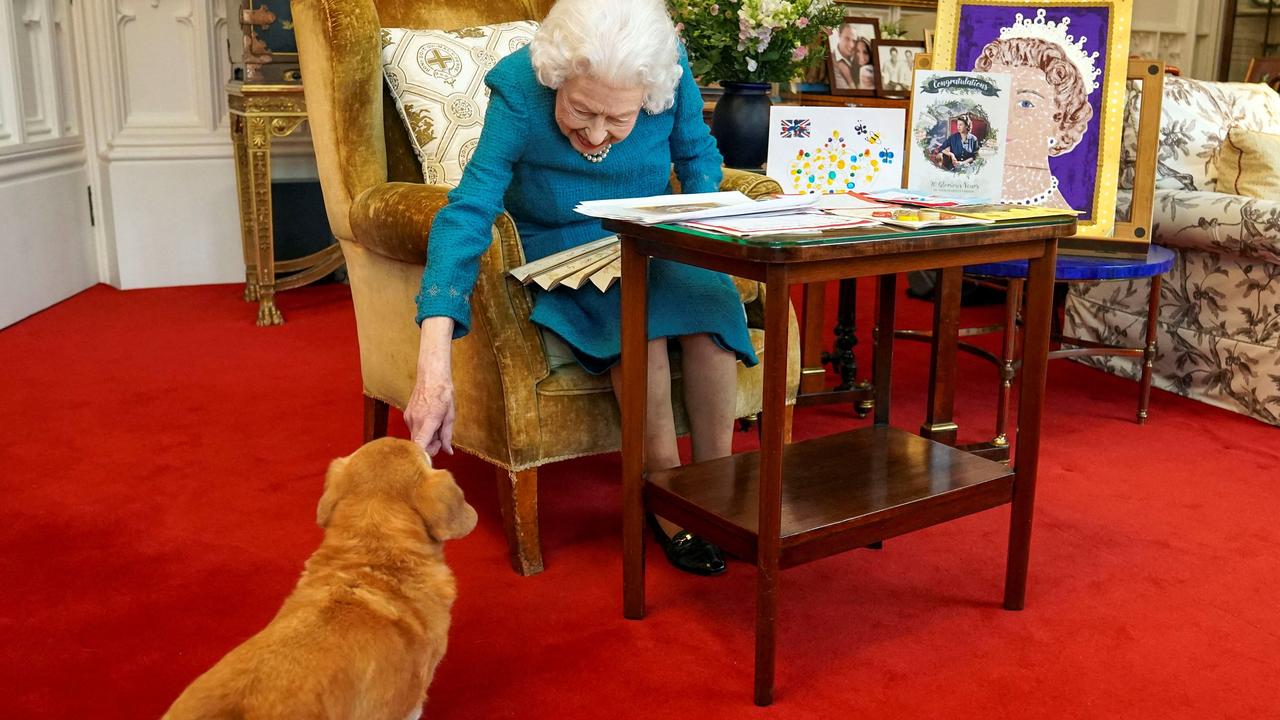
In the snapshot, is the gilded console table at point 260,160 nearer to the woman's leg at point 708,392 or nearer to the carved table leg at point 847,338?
the carved table leg at point 847,338

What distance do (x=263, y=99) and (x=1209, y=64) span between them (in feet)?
17.5

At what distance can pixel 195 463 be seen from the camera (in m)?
2.69

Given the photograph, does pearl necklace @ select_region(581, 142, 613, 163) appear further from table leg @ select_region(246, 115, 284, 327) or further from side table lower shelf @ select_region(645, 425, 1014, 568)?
table leg @ select_region(246, 115, 284, 327)

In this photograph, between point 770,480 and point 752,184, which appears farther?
point 752,184

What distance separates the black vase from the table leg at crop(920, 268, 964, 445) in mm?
698

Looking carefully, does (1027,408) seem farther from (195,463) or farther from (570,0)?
(195,463)

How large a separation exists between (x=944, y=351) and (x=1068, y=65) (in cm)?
96

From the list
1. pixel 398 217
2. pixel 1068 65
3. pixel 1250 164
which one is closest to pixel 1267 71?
pixel 1250 164

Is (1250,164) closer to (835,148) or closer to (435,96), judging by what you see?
(835,148)

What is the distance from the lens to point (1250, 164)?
328 centimetres

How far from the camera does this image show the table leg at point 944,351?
240 centimetres

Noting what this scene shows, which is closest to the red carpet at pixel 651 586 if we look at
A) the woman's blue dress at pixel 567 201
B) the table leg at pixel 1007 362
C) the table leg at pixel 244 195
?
the table leg at pixel 1007 362

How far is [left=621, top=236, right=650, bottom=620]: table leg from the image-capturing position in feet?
6.02

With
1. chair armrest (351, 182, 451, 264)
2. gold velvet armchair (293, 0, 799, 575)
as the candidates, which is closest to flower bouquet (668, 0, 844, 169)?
gold velvet armchair (293, 0, 799, 575)
